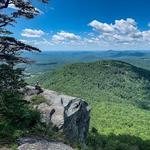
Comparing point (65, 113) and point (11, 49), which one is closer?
point (11, 49)

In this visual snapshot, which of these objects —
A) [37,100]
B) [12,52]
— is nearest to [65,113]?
[37,100]

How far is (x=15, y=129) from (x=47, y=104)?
357 inches

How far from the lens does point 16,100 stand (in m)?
27.4

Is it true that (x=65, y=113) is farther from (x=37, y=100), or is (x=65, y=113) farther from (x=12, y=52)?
(x=12, y=52)

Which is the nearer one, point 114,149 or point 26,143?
point 26,143

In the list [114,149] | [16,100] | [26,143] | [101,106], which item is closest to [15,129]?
[26,143]

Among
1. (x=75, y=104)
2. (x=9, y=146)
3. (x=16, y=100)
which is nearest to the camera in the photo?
(x=9, y=146)

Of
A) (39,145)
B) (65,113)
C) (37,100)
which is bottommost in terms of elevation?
(65,113)

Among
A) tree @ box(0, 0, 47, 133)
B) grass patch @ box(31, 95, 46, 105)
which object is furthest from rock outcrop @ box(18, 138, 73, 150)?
grass patch @ box(31, 95, 46, 105)

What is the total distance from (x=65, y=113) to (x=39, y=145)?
12487mm

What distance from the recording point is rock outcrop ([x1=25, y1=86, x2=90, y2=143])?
2903 cm

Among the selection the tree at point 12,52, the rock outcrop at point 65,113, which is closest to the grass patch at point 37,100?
the rock outcrop at point 65,113

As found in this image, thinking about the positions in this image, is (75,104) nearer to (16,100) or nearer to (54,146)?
(16,100)

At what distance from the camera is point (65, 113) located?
32.8 m
